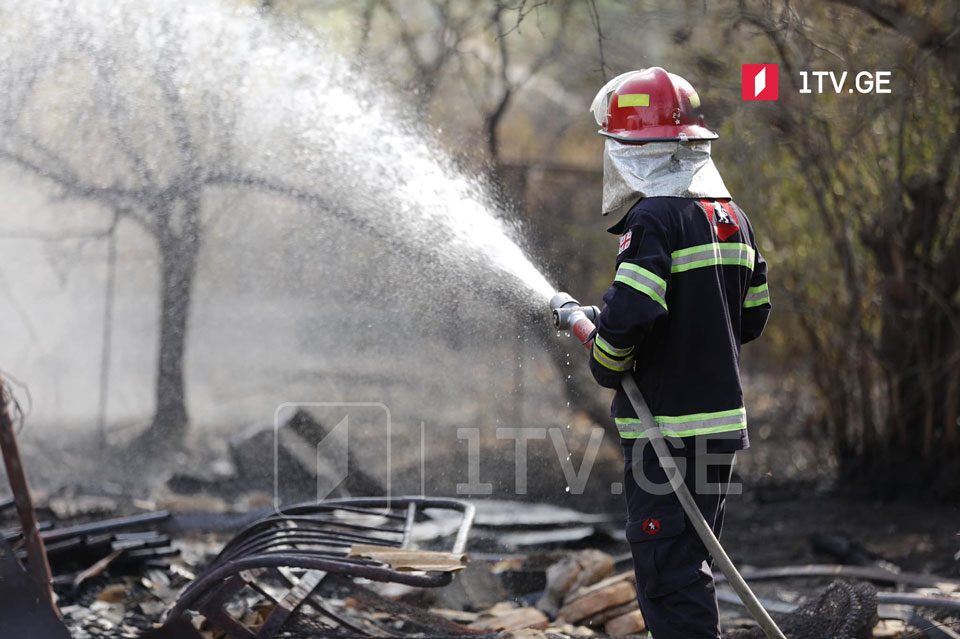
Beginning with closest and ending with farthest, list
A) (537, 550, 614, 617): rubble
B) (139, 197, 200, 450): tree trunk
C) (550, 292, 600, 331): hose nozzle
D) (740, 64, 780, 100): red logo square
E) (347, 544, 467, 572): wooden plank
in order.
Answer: (550, 292, 600, 331): hose nozzle < (347, 544, 467, 572): wooden plank < (537, 550, 614, 617): rubble < (740, 64, 780, 100): red logo square < (139, 197, 200, 450): tree trunk

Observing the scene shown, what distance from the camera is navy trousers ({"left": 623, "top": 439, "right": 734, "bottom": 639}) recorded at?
2711mm

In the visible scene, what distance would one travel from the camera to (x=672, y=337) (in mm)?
2795

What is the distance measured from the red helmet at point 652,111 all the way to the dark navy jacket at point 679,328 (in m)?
0.21

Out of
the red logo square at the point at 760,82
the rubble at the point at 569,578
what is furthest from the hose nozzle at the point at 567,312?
the red logo square at the point at 760,82

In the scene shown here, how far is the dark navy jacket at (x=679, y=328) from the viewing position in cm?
267

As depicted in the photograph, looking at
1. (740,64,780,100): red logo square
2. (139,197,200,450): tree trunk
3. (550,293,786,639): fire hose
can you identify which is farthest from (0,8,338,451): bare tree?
(550,293,786,639): fire hose

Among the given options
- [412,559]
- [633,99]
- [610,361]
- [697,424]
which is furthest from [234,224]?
[697,424]

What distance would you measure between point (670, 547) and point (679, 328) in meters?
0.66

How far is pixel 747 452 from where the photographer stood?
768cm

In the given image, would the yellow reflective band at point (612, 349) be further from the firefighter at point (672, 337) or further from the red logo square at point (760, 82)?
the red logo square at point (760, 82)

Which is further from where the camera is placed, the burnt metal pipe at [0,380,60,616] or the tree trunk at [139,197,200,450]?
the tree trunk at [139,197,200,450]

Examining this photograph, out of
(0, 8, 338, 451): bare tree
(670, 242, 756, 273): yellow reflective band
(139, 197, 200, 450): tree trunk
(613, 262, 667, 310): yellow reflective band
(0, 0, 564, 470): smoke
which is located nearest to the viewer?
(613, 262, 667, 310): yellow reflective band

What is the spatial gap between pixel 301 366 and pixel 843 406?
3.87m

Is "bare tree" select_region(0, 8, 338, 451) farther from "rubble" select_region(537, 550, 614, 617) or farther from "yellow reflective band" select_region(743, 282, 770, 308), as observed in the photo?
"yellow reflective band" select_region(743, 282, 770, 308)
